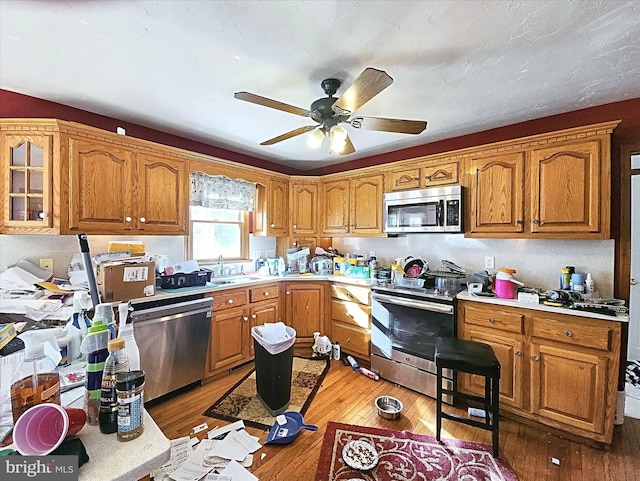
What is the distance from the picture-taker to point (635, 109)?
6.98 ft

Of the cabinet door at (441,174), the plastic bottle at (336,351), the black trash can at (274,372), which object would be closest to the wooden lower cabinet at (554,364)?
the cabinet door at (441,174)

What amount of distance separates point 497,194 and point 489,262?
70cm

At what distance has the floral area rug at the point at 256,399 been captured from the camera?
223 cm

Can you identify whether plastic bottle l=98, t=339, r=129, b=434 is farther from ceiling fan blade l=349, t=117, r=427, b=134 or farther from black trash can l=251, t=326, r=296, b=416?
ceiling fan blade l=349, t=117, r=427, b=134

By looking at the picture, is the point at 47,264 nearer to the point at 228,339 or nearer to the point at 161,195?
the point at 161,195

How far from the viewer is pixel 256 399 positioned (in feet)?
8.13

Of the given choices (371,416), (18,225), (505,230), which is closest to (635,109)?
(505,230)

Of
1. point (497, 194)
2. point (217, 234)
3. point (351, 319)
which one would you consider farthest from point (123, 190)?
point (497, 194)

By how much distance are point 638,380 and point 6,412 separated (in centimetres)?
451

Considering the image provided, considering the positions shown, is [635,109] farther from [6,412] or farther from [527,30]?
[6,412]

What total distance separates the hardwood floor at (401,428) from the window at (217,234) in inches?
56.1

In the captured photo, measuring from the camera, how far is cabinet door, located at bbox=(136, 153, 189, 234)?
2539 mm

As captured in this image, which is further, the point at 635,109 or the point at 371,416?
the point at 371,416

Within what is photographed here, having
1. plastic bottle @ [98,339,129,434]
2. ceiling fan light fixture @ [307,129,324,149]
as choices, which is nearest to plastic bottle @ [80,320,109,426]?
plastic bottle @ [98,339,129,434]
